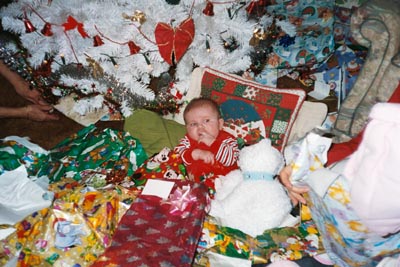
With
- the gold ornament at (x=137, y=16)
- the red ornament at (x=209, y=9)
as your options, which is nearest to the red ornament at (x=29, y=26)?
the gold ornament at (x=137, y=16)

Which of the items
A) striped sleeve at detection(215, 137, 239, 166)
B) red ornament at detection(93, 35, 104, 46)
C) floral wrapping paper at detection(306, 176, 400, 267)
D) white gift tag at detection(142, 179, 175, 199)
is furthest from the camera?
red ornament at detection(93, 35, 104, 46)

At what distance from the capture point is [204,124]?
195 cm

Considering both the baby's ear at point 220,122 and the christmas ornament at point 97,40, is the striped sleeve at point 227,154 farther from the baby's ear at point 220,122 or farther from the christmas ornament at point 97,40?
the christmas ornament at point 97,40

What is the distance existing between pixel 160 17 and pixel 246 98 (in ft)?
2.36

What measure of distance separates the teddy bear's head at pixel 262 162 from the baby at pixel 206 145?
335 millimetres

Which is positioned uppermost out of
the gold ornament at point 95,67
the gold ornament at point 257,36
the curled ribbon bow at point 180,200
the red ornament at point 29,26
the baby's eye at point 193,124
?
the gold ornament at point 257,36

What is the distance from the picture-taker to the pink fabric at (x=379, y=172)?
860 mm

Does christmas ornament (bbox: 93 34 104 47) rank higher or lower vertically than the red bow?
lower

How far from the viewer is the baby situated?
6.19ft

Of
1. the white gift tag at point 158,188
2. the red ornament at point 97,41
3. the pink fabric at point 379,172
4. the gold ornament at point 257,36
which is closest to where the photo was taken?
the pink fabric at point 379,172

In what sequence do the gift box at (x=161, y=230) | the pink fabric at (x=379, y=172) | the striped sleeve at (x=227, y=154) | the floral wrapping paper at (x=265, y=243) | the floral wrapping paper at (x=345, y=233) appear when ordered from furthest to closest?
the striped sleeve at (x=227, y=154) → the floral wrapping paper at (x=265, y=243) → the gift box at (x=161, y=230) → the floral wrapping paper at (x=345, y=233) → the pink fabric at (x=379, y=172)

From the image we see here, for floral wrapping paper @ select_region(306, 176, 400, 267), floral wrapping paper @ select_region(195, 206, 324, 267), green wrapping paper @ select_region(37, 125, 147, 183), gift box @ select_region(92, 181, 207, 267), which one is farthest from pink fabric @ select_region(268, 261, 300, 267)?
green wrapping paper @ select_region(37, 125, 147, 183)

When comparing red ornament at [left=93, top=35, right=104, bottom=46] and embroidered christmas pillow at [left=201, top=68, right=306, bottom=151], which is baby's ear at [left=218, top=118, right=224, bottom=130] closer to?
embroidered christmas pillow at [left=201, top=68, right=306, bottom=151]

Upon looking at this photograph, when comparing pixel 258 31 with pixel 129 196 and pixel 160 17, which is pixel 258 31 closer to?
pixel 160 17
